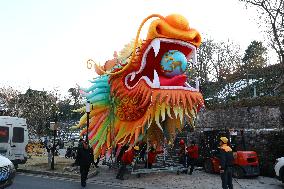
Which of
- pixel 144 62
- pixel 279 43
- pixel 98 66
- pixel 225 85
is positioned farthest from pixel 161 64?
pixel 225 85

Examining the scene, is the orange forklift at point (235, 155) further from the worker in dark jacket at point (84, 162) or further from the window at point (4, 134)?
the window at point (4, 134)

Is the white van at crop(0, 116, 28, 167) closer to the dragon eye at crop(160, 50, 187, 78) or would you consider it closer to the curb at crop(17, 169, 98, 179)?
the curb at crop(17, 169, 98, 179)

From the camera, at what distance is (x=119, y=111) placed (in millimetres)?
16172

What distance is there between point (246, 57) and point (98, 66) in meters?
35.6

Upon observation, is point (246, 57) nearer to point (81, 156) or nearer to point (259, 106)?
point (259, 106)

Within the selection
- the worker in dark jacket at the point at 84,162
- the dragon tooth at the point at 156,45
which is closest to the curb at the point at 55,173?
the worker in dark jacket at the point at 84,162

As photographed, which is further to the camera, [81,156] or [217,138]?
[217,138]

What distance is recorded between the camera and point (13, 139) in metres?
16.3

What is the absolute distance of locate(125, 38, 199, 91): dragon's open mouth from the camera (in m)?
14.1


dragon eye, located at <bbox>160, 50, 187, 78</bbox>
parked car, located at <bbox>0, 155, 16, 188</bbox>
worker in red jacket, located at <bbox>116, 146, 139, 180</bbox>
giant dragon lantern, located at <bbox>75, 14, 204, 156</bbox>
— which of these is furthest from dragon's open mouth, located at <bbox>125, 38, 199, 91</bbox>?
parked car, located at <bbox>0, 155, 16, 188</bbox>

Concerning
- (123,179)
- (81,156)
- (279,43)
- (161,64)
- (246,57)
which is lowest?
(123,179)

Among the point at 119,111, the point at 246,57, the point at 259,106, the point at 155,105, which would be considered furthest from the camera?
the point at 246,57

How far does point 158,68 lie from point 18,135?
739 centimetres

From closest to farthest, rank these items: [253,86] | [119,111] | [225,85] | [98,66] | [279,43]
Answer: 1. [119,111]
2. [98,66]
3. [279,43]
4. [253,86]
5. [225,85]
